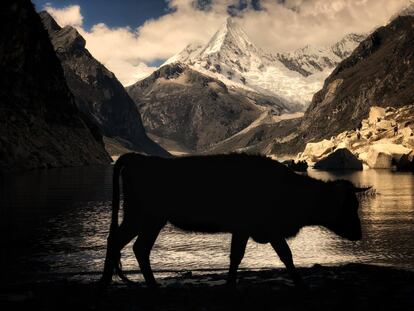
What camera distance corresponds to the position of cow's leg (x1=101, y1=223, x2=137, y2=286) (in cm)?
1345

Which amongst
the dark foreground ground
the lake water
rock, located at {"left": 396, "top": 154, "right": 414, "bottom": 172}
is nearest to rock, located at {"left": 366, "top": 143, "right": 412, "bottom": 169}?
rock, located at {"left": 396, "top": 154, "right": 414, "bottom": 172}

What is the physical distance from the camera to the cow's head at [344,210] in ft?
48.2

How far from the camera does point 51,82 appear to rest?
172375 mm

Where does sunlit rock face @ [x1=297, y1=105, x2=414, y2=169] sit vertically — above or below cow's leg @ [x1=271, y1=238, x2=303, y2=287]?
above

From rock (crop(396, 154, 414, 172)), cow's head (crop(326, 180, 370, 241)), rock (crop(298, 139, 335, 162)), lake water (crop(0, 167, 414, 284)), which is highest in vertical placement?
rock (crop(298, 139, 335, 162))

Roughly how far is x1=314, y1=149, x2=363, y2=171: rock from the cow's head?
424 feet

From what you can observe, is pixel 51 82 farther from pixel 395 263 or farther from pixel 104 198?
pixel 395 263

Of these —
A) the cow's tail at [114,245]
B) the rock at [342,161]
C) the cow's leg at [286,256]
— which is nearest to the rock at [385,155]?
the rock at [342,161]

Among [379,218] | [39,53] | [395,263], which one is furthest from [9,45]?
[395,263]

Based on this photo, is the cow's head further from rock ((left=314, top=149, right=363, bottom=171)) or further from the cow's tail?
rock ((left=314, top=149, right=363, bottom=171))

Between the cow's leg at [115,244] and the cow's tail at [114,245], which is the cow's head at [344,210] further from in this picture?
the cow's tail at [114,245]

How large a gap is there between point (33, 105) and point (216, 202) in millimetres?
136728

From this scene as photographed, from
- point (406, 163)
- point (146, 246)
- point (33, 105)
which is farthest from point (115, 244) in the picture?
point (33, 105)

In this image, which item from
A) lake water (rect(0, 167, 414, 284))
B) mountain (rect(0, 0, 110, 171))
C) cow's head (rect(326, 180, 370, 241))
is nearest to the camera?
cow's head (rect(326, 180, 370, 241))
